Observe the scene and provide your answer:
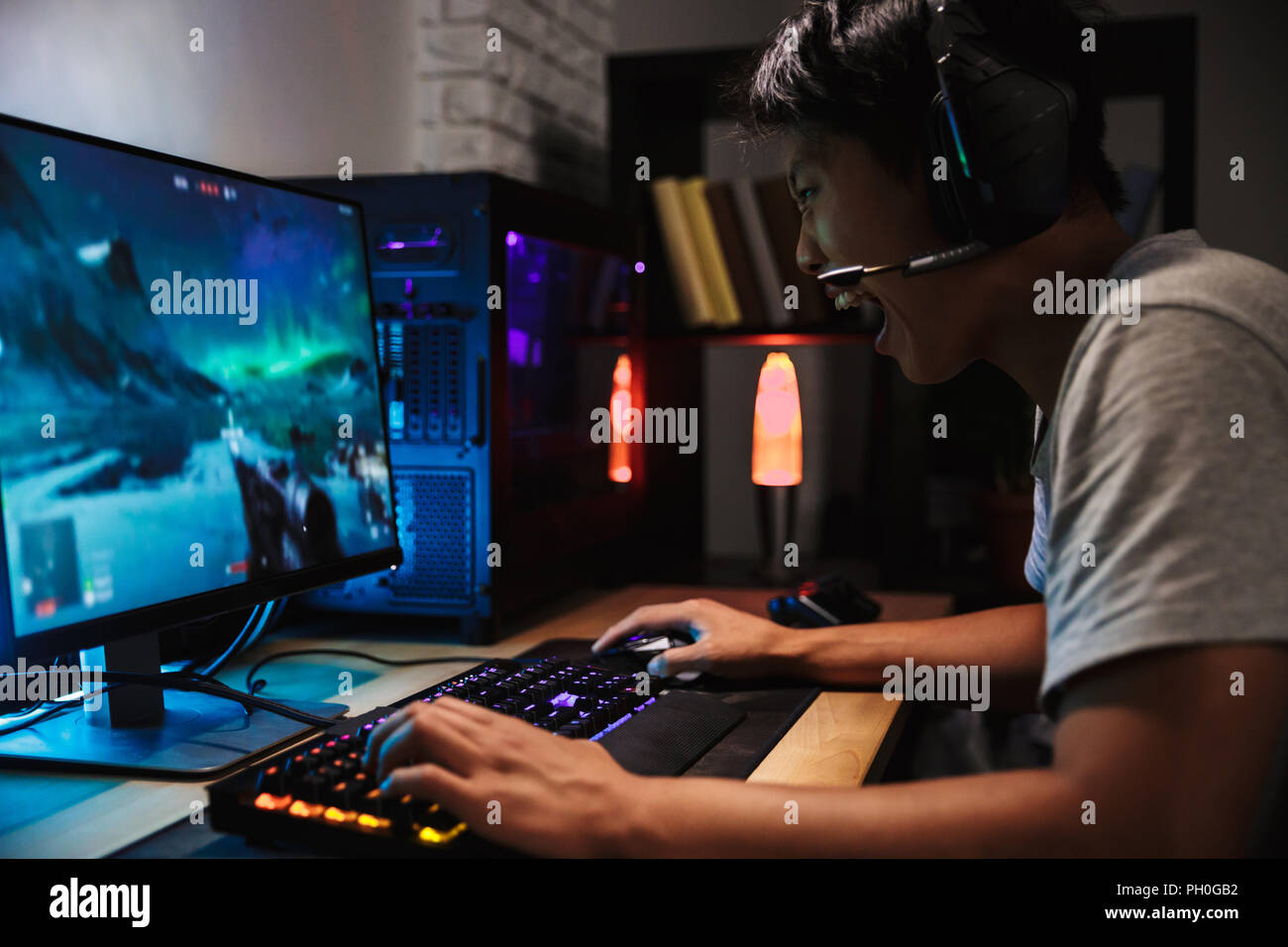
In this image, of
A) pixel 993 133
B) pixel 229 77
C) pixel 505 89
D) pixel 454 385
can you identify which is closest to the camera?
pixel 993 133

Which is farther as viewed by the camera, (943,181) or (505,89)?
(505,89)

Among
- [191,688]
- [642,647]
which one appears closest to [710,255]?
[642,647]

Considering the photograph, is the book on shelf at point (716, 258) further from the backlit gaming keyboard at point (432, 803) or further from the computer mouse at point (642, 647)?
the backlit gaming keyboard at point (432, 803)

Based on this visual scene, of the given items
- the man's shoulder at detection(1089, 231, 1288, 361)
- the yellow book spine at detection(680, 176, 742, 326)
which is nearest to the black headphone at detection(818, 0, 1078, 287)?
the man's shoulder at detection(1089, 231, 1288, 361)

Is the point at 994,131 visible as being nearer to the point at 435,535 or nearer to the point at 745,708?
the point at 745,708

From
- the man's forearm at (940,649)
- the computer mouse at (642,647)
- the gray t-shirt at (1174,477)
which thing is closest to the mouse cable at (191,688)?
the computer mouse at (642,647)

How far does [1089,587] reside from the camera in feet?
1.76

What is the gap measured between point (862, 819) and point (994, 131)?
438mm

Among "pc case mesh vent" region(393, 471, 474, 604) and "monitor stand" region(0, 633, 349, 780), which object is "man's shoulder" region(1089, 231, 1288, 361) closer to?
"monitor stand" region(0, 633, 349, 780)

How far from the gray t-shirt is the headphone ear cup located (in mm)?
164

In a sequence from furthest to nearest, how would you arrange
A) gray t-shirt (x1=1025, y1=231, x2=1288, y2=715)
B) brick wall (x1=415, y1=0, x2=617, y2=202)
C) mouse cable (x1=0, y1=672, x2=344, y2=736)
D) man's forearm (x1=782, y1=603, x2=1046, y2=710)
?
brick wall (x1=415, y1=0, x2=617, y2=202), man's forearm (x1=782, y1=603, x2=1046, y2=710), mouse cable (x1=0, y1=672, x2=344, y2=736), gray t-shirt (x1=1025, y1=231, x2=1288, y2=715)

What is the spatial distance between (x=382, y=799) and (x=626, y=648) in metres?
0.47

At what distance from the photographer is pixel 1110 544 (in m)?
0.53

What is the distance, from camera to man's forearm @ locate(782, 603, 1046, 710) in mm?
970
